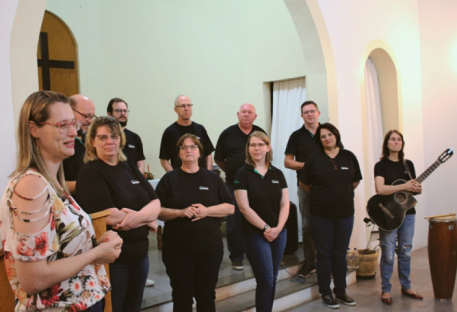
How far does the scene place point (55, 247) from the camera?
138 centimetres

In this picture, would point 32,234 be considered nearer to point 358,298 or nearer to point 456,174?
point 358,298

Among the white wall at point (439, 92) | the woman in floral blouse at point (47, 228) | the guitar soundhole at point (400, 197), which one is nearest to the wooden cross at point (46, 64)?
the guitar soundhole at point (400, 197)

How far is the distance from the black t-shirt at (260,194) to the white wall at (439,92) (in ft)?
13.6

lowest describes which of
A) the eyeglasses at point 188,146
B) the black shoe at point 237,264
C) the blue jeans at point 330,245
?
the black shoe at point 237,264

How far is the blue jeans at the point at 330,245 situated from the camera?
13.0 feet

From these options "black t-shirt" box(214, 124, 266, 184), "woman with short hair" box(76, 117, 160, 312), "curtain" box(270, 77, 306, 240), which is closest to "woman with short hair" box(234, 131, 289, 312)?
"black t-shirt" box(214, 124, 266, 184)

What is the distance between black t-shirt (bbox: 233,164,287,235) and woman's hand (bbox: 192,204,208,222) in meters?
0.53

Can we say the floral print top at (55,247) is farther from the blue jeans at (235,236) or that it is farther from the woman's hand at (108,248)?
the blue jeans at (235,236)

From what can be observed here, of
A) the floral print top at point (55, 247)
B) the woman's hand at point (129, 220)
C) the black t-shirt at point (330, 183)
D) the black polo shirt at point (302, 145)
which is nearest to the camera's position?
the floral print top at point (55, 247)

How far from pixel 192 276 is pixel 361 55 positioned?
12.4 feet

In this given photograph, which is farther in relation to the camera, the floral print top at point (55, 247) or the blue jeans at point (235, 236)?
the blue jeans at point (235, 236)

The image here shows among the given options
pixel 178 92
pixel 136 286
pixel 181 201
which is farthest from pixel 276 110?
pixel 136 286

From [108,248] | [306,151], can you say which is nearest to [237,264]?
[306,151]

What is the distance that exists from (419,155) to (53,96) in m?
6.13
